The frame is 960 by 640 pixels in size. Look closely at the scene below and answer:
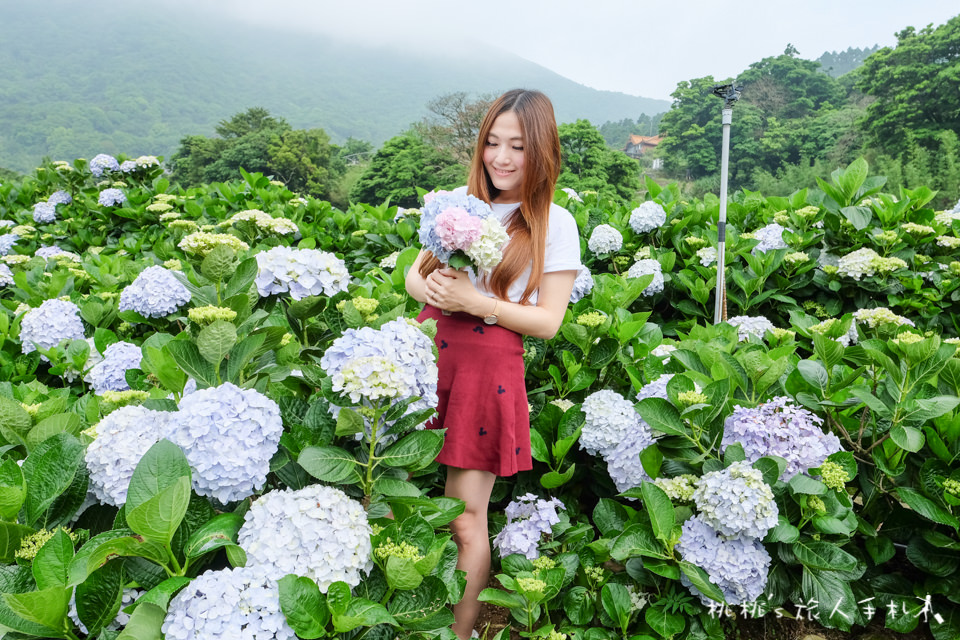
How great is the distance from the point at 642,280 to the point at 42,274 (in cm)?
Result: 279

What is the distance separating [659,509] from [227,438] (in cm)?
96

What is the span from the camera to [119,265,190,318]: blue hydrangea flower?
64.9 inches

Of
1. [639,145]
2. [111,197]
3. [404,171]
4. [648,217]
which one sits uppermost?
[639,145]

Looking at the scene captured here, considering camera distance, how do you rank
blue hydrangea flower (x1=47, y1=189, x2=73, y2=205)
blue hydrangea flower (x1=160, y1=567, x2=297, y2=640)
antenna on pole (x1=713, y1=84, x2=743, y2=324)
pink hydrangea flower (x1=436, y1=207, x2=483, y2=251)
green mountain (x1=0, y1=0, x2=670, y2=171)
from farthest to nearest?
1. green mountain (x1=0, y1=0, x2=670, y2=171)
2. blue hydrangea flower (x1=47, y1=189, x2=73, y2=205)
3. antenna on pole (x1=713, y1=84, x2=743, y2=324)
4. pink hydrangea flower (x1=436, y1=207, x2=483, y2=251)
5. blue hydrangea flower (x1=160, y1=567, x2=297, y2=640)

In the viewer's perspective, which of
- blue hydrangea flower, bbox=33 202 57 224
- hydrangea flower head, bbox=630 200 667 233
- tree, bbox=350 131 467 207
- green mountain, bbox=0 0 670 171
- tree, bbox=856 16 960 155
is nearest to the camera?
hydrangea flower head, bbox=630 200 667 233

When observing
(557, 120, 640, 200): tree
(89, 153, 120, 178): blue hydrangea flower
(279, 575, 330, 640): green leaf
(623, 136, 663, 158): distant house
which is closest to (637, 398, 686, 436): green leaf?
(279, 575, 330, 640): green leaf

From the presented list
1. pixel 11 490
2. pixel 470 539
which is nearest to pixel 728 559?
pixel 470 539

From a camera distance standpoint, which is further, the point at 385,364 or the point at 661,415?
the point at 661,415

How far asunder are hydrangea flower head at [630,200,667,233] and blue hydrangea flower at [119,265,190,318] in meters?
2.44

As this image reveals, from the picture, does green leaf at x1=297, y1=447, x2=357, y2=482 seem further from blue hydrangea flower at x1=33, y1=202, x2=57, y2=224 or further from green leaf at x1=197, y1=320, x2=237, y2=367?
blue hydrangea flower at x1=33, y1=202, x2=57, y2=224

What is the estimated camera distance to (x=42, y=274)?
9.25 feet

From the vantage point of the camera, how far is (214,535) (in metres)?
0.85

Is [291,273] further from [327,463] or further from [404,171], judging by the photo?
[404,171]

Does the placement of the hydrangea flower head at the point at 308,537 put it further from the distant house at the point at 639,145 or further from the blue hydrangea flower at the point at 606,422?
the distant house at the point at 639,145
